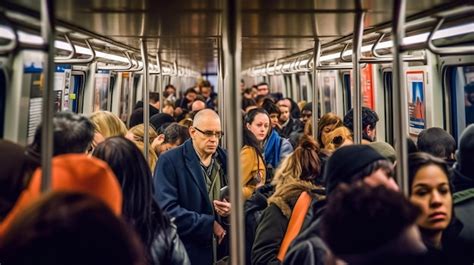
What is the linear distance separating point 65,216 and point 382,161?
1.06 metres

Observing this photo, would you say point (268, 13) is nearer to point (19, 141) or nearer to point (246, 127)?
point (19, 141)

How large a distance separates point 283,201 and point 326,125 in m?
1.17

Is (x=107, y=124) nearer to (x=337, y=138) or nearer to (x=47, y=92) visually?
(x=47, y=92)

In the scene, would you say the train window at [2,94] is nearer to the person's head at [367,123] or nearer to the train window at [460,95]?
the person's head at [367,123]

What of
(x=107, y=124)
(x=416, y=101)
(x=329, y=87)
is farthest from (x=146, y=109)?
(x=329, y=87)

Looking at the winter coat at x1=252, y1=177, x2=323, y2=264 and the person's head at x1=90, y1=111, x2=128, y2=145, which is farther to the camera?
the winter coat at x1=252, y1=177, x2=323, y2=264

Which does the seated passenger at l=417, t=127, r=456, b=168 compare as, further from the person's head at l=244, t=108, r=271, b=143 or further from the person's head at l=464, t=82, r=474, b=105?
the person's head at l=244, t=108, r=271, b=143

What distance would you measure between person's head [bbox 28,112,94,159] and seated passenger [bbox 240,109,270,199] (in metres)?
1.33

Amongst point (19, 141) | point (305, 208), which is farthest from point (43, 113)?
point (305, 208)

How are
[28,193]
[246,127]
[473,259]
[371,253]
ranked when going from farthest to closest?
1. [246,127]
2. [473,259]
3. [28,193]
4. [371,253]

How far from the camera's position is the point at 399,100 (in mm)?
2150

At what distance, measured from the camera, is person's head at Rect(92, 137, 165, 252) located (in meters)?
2.21

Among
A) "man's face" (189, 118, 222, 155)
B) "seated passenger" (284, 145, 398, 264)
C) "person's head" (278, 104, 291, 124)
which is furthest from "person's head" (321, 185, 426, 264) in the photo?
"person's head" (278, 104, 291, 124)

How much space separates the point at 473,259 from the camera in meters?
2.35
